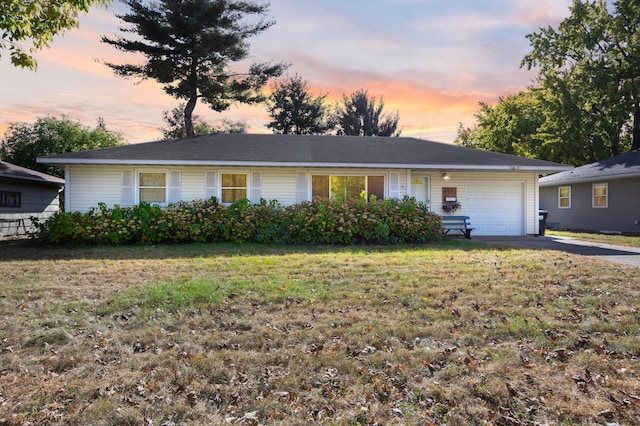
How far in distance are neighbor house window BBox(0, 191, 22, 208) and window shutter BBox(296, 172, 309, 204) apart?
38.4ft

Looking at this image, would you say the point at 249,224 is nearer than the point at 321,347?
No

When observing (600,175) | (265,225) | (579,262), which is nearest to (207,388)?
(579,262)

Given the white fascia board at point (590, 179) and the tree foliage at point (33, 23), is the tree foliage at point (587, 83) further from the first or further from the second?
the tree foliage at point (33, 23)

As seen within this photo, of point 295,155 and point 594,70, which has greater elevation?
point 594,70

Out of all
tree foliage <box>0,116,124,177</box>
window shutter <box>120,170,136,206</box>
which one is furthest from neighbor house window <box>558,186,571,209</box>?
tree foliage <box>0,116,124,177</box>

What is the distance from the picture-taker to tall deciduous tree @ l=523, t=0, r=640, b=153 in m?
24.9

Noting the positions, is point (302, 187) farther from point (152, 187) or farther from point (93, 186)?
point (93, 186)

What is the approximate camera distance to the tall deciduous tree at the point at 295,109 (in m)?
32.6

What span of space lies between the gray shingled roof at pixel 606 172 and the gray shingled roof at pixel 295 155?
5.00 metres

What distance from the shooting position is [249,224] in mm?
12547

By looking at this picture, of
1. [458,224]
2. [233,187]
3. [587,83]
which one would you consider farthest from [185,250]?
[587,83]

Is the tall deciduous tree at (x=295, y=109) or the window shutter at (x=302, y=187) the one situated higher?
the tall deciduous tree at (x=295, y=109)

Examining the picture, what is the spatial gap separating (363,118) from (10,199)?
26920mm

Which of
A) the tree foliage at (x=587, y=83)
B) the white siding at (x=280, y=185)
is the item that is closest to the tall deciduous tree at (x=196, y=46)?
the white siding at (x=280, y=185)
